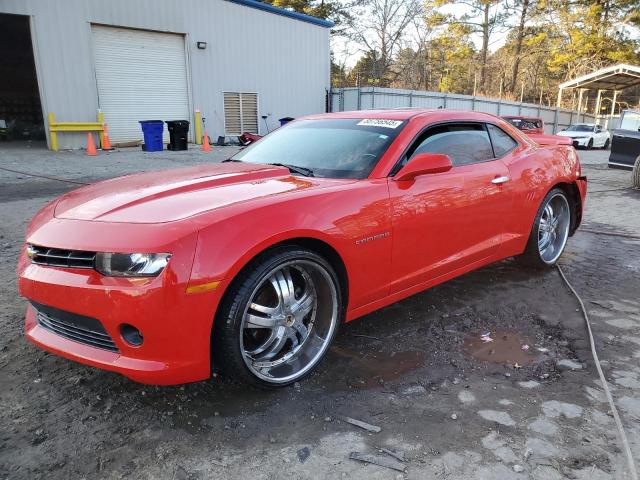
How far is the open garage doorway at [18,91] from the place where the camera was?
20266mm

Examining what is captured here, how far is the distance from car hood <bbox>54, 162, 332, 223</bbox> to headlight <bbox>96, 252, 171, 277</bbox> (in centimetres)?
21

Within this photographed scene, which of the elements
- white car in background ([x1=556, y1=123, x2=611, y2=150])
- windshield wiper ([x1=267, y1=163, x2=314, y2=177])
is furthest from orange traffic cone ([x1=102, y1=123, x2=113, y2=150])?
white car in background ([x1=556, y1=123, x2=611, y2=150])

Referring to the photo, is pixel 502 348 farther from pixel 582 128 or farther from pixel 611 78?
pixel 611 78

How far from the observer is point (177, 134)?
50.0 ft

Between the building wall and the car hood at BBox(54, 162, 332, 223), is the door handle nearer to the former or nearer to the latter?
the car hood at BBox(54, 162, 332, 223)

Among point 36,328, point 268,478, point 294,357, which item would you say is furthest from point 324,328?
point 36,328

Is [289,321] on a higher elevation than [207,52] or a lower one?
lower

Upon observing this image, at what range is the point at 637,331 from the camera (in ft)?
10.9

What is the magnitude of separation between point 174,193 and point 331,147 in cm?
118

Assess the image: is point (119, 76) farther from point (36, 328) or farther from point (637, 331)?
point (637, 331)

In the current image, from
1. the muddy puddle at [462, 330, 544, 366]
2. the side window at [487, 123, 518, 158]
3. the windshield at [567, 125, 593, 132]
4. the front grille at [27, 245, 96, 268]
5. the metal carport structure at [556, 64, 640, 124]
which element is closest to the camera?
the front grille at [27, 245, 96, 268]

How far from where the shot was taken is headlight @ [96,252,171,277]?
2080mm

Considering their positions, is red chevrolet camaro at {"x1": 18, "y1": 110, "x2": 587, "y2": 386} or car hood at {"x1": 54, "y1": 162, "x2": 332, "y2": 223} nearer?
red chevrolet camaro at {"x1": 18, "y1": 110, "x2": 587, "y2": 386}

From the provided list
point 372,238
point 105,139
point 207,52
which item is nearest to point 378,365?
point 372,238
